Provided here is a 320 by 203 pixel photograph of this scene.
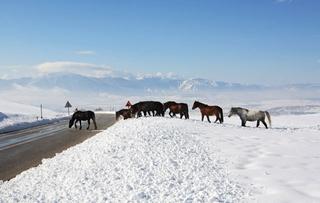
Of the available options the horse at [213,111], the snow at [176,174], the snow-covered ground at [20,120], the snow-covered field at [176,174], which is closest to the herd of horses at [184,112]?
the horse at [213,111]

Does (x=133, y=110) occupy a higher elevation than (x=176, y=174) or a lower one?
higher

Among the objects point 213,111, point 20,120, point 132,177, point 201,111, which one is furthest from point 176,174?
point 20,120

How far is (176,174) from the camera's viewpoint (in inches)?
495

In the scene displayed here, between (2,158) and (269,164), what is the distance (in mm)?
11977

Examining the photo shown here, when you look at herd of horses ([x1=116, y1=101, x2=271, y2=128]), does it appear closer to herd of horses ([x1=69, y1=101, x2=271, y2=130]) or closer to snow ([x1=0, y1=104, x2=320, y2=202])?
herd of horses ([x1=69, y1=101, x2=271, y2=130])

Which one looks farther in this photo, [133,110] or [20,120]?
[20,120]

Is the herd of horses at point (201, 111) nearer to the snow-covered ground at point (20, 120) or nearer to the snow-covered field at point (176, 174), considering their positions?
the snow-covered ground at point (20, 120)

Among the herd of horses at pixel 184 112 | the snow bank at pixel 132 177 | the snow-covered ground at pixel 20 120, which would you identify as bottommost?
the snow bank at pixel 132 177

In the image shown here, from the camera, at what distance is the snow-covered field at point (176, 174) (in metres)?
10.8

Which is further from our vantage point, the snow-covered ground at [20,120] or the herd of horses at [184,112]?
the snow-covered ground at [20,120]

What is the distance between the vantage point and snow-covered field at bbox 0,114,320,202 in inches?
426

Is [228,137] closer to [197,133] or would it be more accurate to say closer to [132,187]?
[197,133]

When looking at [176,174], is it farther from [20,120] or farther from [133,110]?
[20,120]

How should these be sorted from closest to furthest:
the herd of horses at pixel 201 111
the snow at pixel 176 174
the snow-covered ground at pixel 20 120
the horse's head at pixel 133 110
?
the snow at pixel 176 174, the herd of horses at pixel 201 111, the horse's head at pixel 133 110, the snow-covered ground at pixel 20 120
